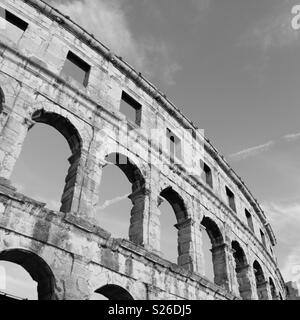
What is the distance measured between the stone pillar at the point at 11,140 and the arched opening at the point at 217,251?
8012mm

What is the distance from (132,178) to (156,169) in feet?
3.38

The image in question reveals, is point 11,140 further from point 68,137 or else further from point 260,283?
point 260,283

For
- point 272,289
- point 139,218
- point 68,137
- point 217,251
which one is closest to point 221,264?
point 217,251

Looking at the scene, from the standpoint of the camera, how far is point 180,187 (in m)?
12.1

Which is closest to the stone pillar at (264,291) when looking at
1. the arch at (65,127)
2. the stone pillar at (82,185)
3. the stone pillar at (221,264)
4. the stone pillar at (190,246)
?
the stone pillar at (221,264)

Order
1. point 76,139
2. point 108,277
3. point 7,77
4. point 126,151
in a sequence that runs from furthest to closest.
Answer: point 126,151 → point 76,139 → point 7,77 → point 108,277

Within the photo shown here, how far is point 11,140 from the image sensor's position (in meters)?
7.68

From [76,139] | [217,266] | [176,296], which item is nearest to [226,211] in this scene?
[217,266]

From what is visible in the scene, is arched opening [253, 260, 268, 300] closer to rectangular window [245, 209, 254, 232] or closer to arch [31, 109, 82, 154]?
rectangular window [245, 209, 254, 232]

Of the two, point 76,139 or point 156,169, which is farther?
point 156,169

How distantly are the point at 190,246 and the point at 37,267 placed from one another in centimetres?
572

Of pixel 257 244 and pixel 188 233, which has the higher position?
pixel 257 244
